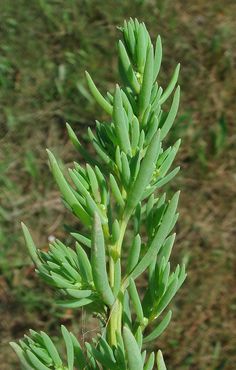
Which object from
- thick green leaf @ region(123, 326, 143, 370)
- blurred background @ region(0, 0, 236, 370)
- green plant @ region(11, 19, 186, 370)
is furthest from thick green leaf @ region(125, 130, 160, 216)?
blurred background @ region(0, 0, 236, 370)

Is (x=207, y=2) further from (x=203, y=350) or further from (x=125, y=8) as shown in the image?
(x=203, y=350)

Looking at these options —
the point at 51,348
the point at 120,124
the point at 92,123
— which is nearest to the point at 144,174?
the point at 120,124

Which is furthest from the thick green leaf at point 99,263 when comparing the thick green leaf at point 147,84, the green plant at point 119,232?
the thick green leaf at point 147,84

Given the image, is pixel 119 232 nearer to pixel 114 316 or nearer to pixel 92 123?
pixel 114 316

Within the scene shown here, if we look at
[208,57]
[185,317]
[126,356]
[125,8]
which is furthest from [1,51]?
[126,356]

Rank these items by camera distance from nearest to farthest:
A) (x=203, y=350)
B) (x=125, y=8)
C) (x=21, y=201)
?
(x=203, y=350) → (x=21, y=201) → (x=125, y=8)
